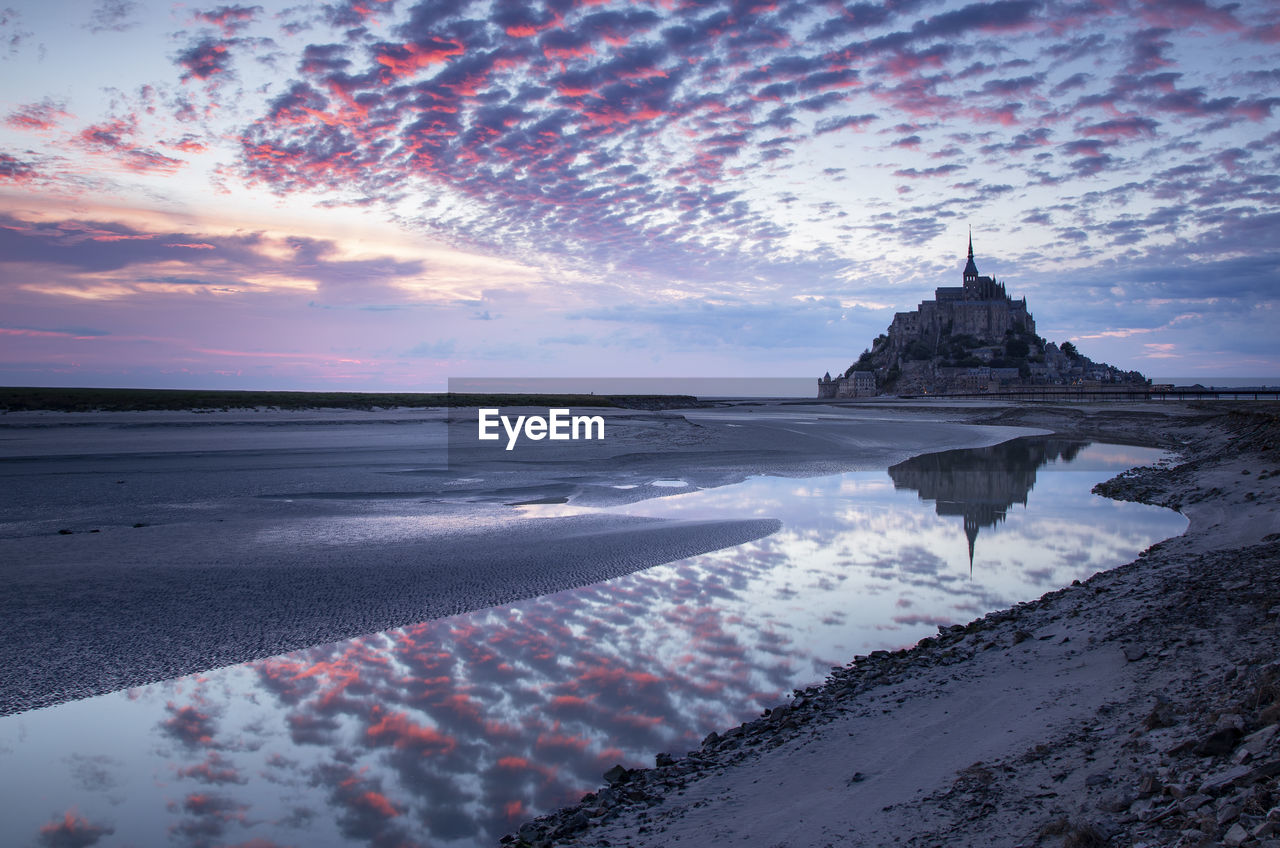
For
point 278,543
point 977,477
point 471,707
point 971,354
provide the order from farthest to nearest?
point 971,354 → point 977,477 → point 278,543 → point 471,707

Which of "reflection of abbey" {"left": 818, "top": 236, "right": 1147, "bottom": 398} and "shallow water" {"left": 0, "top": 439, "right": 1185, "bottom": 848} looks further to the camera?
"reflection of abbey" {"left": 818, "top": 236, "right": 1147, "bottom": 398}

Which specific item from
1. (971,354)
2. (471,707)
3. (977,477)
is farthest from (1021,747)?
(971,354)

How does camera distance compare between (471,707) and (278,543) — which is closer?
(471,707)

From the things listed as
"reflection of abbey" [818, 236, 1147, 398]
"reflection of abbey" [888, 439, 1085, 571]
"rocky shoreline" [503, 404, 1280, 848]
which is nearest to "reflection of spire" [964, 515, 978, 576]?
"reflection of abbey" [888, 439, 1085, 571]

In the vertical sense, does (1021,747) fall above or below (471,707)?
above

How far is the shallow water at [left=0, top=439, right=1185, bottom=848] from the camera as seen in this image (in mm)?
4523

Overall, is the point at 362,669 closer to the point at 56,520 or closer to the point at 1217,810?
the point at 1217,810

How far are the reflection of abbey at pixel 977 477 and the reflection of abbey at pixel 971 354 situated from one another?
120210 mm

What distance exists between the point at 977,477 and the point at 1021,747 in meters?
19.1

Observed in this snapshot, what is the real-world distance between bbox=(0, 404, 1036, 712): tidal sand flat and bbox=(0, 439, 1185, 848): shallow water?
72 centimetres

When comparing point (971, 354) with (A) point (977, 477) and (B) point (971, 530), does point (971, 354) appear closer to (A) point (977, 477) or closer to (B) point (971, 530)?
(A) point (977, 477)

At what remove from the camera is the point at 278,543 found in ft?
37.7

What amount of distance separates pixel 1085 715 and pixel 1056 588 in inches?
205

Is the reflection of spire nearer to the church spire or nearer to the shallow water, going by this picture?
the shallow water
